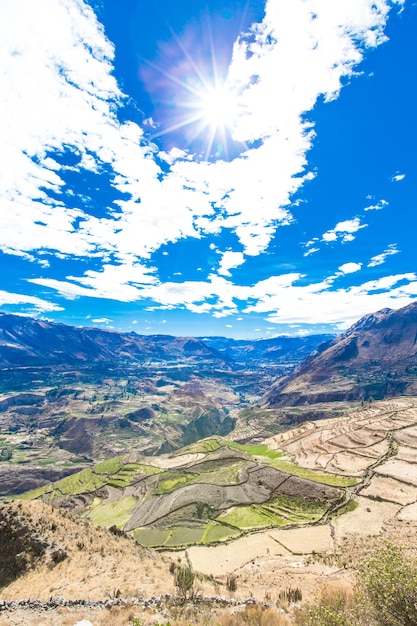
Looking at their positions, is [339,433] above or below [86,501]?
above

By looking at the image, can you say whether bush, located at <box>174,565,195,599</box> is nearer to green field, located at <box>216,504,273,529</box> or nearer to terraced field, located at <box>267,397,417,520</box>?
green field, located at <box>216,504,273,529</box>

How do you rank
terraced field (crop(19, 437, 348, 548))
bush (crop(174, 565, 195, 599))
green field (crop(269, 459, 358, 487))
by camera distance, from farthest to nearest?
1. green field (crop(269, 459, 358, 487))
2. terraced field (crop(19, 437, 348, 548))
3. bush (crop(174, 565, 195, 599))

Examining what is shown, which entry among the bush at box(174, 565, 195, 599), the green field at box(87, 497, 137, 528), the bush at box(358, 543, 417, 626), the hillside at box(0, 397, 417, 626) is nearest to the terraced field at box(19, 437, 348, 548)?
the green field at box(87, 497, 137, 528)

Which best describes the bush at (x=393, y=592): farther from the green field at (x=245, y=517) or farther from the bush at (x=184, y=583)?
the green field at (x=245, y=517)

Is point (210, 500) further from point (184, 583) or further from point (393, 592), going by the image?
point (393, 592)

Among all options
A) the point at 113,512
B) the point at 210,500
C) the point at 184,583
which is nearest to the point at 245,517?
the point at 210,500

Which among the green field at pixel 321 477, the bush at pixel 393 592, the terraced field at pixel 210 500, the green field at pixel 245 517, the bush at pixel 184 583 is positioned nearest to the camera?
the bush at pixel 393 592

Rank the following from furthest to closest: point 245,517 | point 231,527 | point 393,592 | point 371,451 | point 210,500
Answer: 1. point 371,451
2. point 210,500
3. point 245,517
4. point 231,527
5. point 393,592

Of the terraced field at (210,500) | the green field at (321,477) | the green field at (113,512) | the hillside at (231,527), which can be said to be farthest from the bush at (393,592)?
the green field at (113,512)

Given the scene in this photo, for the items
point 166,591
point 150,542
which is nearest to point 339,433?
point 150,542

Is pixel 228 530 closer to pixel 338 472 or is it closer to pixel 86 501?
pixel 338 472

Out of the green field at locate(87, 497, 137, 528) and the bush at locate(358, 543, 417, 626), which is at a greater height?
the bush at locate(358, 543, 417, 626)
